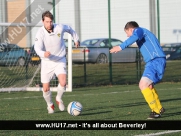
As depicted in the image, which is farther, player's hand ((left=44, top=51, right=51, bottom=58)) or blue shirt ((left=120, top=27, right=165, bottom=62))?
player's hand ((left=44, top=51, right=51, bottom=58))

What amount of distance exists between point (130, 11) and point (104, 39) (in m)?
1.58

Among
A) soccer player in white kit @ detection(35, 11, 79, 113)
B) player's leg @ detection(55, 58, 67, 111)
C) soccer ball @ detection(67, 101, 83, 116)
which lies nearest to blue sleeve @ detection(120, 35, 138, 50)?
soccer ball @ detection(67, 101, 83, 116)

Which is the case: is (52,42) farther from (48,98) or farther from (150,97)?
(150,97)

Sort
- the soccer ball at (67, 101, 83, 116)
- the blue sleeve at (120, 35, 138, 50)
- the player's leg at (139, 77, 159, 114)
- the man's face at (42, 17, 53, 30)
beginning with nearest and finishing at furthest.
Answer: the blue sleeve at (120, 35, 138, 50)
the player's leg at (139, 77, 159, 114)
the soccer ball at (67, 101, 83, 116)
the man's face at (42, 17, 53, 30)

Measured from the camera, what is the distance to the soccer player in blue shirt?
9.54 m

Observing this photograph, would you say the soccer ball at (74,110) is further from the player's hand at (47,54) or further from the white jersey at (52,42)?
the white jersey at (52,42)

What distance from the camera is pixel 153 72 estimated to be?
9.62 m

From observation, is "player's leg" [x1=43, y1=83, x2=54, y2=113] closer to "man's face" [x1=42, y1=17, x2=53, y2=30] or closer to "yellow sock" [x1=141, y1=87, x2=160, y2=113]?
"man's face" [x1=42, y1=17, x2=53, y2=30]

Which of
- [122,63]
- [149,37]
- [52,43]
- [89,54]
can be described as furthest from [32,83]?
[149,37]

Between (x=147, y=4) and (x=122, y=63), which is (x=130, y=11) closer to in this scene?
(x=147, y=4)

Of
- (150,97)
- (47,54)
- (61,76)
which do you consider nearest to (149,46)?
(150,97)

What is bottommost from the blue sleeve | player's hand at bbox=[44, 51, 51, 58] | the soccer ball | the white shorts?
the soccer ball

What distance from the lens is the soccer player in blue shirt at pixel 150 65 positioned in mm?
9539

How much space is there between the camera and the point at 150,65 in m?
9.71
